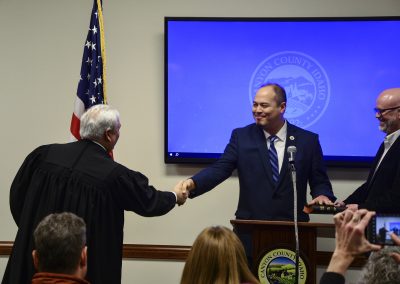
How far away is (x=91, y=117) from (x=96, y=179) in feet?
1.22

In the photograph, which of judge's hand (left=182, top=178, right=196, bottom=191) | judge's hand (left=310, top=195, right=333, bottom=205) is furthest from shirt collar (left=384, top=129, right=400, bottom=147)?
judge's hand (left=182, top=178, right=196, bottom=191)

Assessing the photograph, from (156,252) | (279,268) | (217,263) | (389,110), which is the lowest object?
(156,252)

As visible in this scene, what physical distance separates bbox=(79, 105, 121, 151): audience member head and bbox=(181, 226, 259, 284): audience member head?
56.3 inches

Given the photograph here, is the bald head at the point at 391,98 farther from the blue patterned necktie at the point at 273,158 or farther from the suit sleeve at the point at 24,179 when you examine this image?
the suit sleeve at the point at 24,179

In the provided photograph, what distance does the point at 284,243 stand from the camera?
10.8 ft

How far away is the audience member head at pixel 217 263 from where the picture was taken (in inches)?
76.8

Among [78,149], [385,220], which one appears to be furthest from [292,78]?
[385,220]

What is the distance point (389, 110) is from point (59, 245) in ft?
7.85

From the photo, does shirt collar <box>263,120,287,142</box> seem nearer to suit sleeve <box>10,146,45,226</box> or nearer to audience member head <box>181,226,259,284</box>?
suit sleeve <box>10,146,45,226</box>

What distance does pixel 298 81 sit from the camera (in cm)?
458

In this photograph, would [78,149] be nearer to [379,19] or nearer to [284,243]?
[284,243]

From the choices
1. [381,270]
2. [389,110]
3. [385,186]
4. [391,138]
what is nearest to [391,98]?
[389,110]

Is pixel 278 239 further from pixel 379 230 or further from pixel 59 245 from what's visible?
pixel 59 245

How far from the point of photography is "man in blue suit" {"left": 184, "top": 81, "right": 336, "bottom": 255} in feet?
12.0
